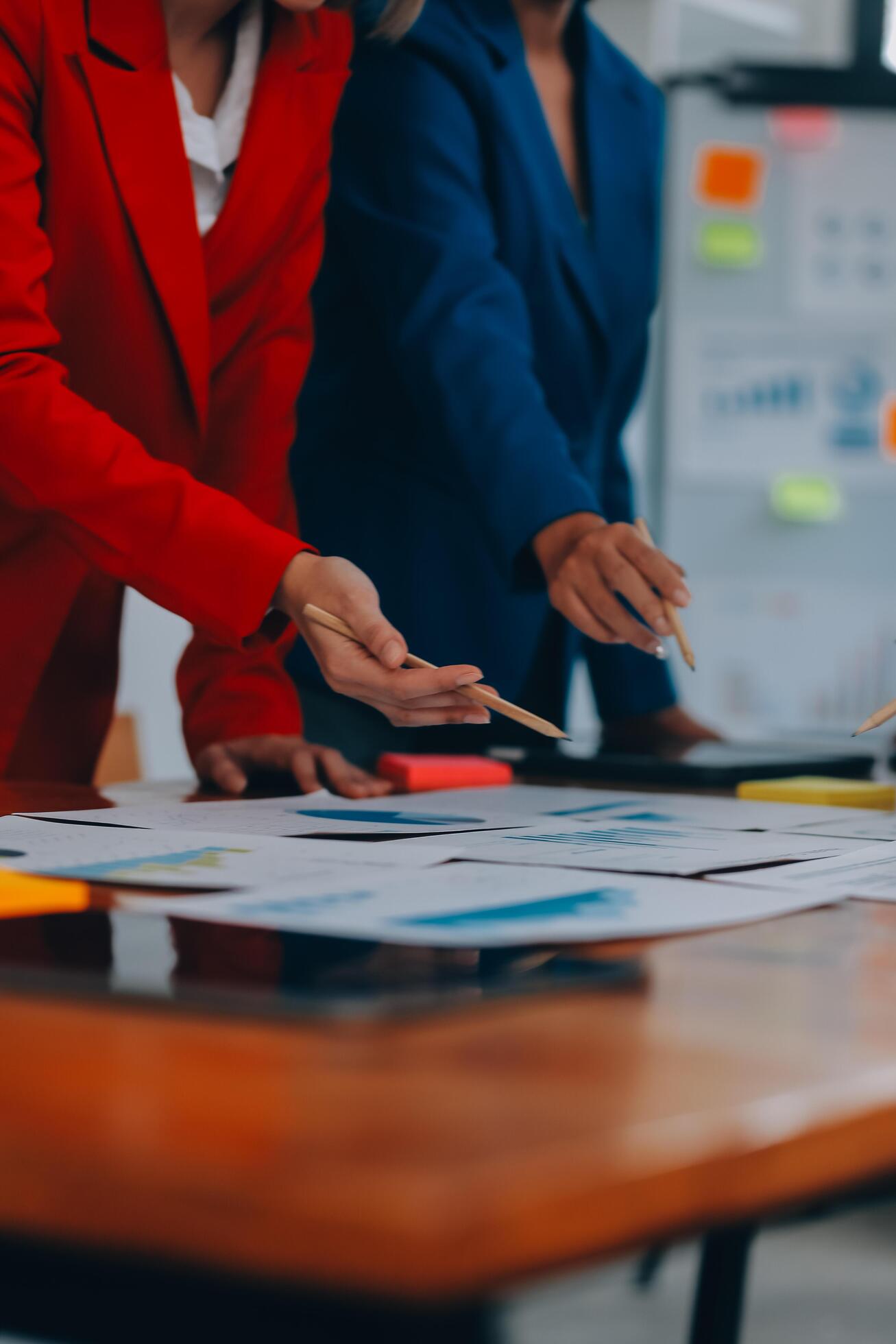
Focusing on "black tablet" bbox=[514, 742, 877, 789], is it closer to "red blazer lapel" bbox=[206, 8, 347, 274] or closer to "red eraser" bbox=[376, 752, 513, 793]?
"red eraser" bbox=[376, 752, 513, 793]

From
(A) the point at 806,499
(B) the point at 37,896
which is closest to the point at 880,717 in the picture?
(B) the point at 37,896

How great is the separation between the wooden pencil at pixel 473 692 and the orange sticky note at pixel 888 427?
208cm

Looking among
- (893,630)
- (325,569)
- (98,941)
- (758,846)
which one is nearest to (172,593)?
(325,569)

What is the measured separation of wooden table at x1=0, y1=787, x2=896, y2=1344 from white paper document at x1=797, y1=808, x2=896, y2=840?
41 centimetres

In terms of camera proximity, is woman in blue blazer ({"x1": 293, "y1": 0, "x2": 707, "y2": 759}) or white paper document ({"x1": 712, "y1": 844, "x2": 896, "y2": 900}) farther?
woman in blue blazer ({"x1": 293, "y1": 0, "x2": 707, "y2": 759})

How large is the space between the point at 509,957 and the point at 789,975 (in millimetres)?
84

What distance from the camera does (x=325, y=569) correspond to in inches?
36.6

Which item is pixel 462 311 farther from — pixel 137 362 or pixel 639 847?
pixel 639 847

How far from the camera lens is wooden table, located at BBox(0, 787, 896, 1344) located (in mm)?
258

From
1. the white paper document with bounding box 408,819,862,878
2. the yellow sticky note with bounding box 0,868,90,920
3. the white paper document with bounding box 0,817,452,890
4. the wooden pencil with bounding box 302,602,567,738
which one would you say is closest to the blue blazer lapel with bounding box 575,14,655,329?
the wooden pencil with bounding box 302,602,567,738

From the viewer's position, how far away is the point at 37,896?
574 millimetres

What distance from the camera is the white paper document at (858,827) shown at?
0.83m

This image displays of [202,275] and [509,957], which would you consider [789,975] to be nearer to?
[509,957]

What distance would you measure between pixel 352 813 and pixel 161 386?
45 cm
